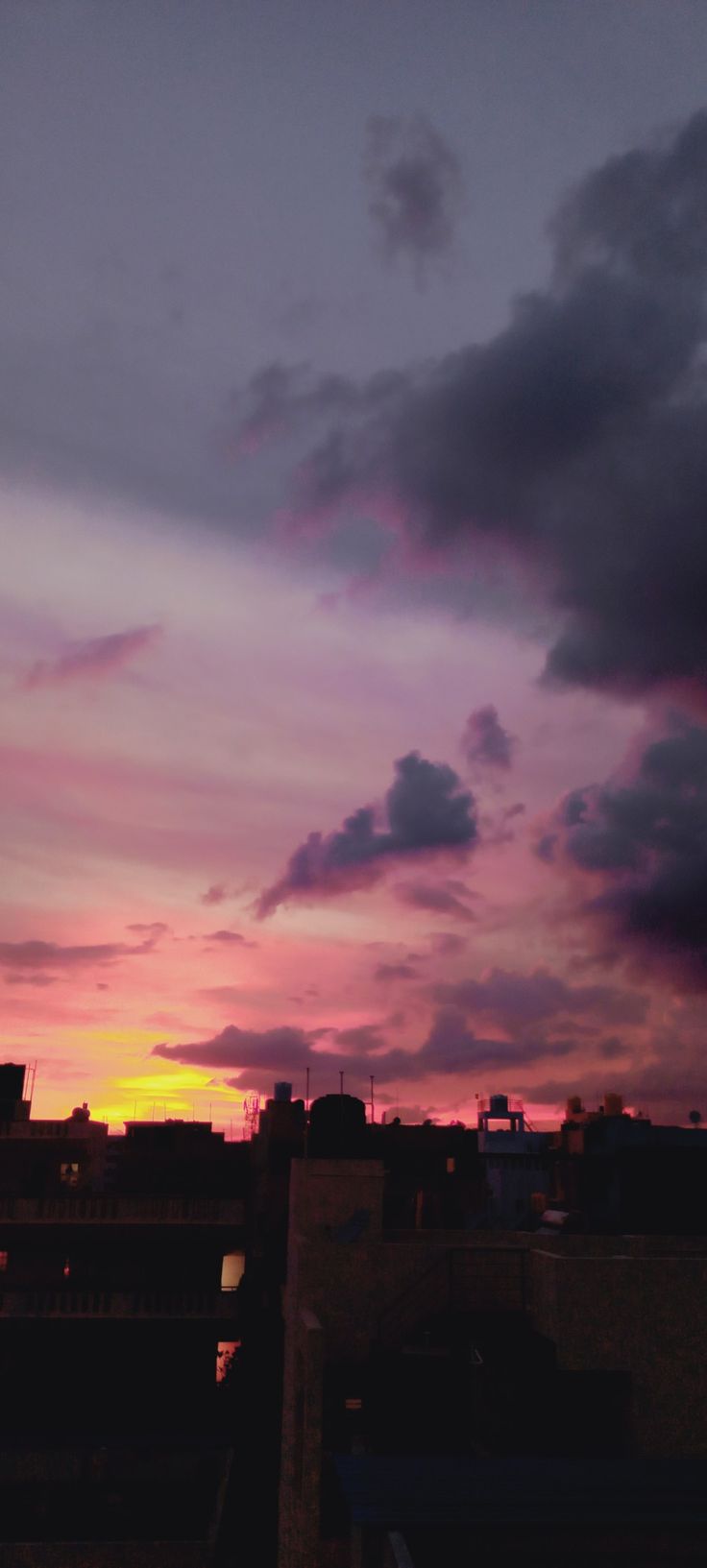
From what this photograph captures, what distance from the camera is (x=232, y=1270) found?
51.8m

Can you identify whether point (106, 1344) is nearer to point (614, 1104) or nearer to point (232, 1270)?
point (232, 1270)

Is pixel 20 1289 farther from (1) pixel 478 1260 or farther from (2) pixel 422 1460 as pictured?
(2) pixel 422 1460

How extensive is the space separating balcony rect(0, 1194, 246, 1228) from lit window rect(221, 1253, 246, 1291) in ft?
7.60

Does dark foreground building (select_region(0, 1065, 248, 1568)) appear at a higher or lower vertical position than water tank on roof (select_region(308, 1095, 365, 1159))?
lower

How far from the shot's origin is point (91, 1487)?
44531 mm

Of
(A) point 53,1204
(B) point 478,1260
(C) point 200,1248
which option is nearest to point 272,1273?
(C) point 200,1248

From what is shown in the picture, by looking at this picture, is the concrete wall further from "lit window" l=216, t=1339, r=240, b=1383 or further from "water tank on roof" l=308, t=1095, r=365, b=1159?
"lit window" l=216, t=1339, r=240, b=1383

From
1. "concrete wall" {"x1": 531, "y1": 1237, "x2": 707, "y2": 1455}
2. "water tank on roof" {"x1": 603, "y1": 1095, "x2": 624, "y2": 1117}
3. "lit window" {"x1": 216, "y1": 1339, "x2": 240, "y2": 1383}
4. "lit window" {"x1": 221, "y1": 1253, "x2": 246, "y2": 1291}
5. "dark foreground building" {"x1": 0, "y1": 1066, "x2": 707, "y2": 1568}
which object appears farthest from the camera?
"water tank on roof" {"x1": 603, "y1": 1095, "x2": 624, "y2": 1117}

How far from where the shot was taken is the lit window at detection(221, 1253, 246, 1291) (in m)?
51.7

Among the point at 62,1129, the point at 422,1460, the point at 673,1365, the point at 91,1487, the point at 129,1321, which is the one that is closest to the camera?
the point at 422,1460

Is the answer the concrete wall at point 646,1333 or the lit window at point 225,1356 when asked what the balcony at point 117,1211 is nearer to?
the lit window at point 225,1356

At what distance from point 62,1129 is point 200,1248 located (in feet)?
31.6

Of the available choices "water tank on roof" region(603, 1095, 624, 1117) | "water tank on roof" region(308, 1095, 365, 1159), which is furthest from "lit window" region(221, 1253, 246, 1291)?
"water tank on roof" region(603, 1095, 624, 1117)

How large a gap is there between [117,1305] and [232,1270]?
5.97 meters
